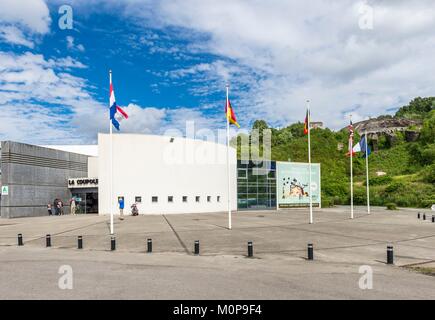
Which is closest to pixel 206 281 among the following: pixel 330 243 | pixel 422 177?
pixel 330 243

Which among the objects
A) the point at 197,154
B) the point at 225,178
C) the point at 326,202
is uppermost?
the point at 197,154

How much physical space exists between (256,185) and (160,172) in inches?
550

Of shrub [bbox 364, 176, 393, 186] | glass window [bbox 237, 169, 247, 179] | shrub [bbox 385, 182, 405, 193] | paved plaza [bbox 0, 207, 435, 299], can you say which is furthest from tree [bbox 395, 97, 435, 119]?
paved plaza [bbox 0, 207, 435, 299]

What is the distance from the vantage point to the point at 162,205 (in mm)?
39062

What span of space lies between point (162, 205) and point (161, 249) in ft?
77.8

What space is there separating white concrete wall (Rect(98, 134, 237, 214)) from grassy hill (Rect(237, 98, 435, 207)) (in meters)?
21.7

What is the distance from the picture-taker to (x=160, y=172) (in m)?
39.1

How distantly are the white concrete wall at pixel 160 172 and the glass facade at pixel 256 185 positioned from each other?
4199 millimetres

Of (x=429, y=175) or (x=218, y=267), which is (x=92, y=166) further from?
(x=429, y=175)

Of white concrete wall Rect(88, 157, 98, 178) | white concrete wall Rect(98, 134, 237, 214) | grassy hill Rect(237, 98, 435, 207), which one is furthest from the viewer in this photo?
grassy hill Rect(237, 98, 435, 207)

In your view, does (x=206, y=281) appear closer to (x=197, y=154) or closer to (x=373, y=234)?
(x=373, y=234)

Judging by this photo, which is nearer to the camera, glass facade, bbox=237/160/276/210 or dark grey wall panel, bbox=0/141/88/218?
dark grey wall panel, bbox=0/141/88/218

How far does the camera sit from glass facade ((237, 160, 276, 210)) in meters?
46.6

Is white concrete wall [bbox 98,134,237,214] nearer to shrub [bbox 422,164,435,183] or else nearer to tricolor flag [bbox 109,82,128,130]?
tricolor flag [bbox 109,82,128,130]
